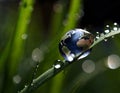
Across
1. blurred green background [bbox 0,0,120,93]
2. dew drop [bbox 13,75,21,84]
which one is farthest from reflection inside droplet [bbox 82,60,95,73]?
dew drop [bbox 13,75,21,84]

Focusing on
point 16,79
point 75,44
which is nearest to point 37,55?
point 16,79

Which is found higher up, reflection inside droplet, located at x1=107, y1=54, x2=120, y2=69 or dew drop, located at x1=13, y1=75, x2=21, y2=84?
dew drop, located at x1=13, y1=75, x2=21, y2=84

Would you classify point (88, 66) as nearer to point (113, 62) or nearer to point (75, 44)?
point (113, 62)

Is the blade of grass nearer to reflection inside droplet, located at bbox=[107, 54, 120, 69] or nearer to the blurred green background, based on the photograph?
the blurred green background

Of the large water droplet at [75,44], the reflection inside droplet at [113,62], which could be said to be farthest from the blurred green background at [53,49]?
the large water droplet at [75,44]

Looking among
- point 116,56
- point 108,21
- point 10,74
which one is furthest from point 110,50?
point 10,74

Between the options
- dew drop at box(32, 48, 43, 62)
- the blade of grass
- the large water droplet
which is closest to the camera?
the large water droplet
